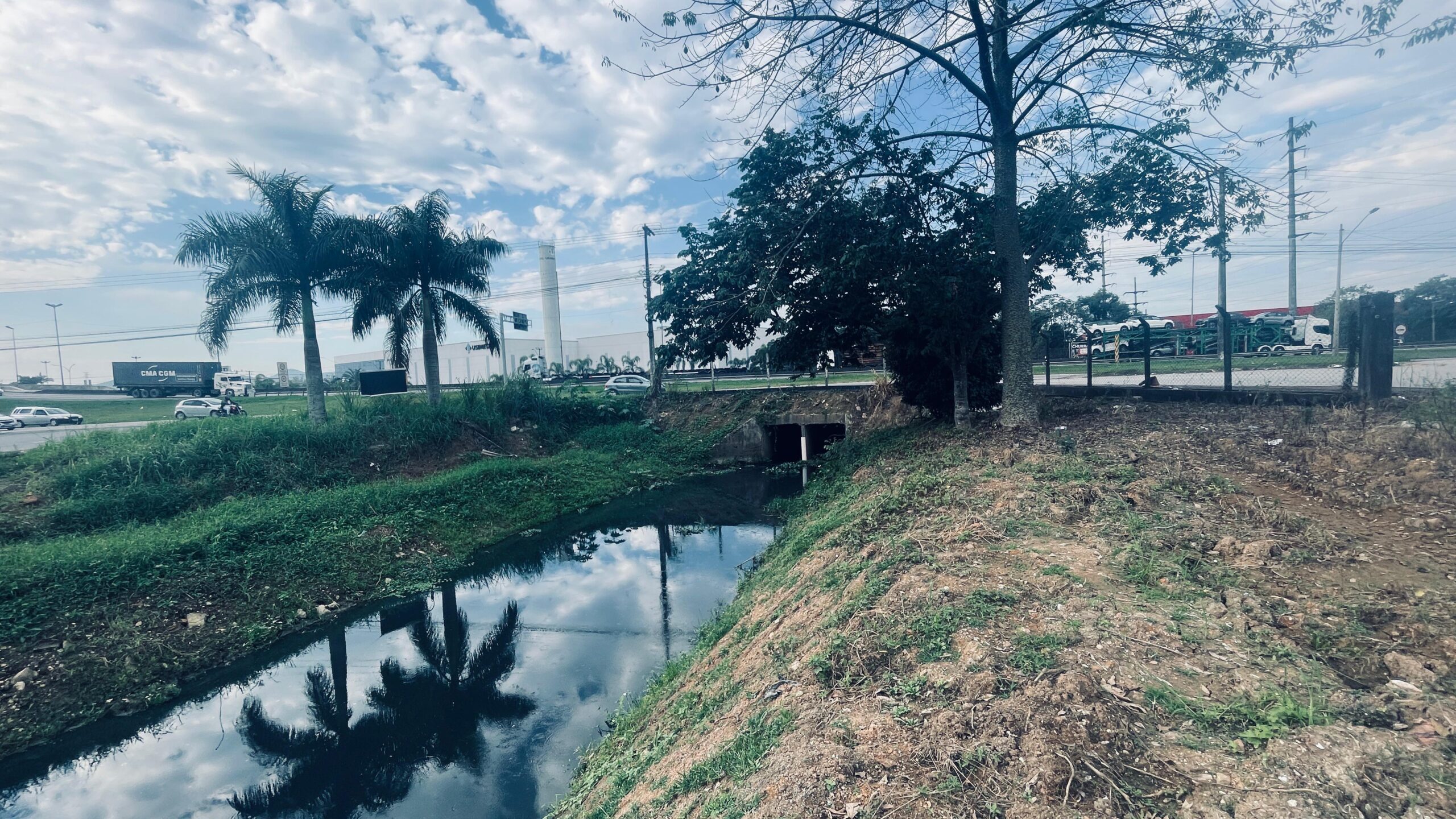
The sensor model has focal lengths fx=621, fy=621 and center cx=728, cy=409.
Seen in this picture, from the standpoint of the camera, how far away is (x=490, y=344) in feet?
70.4

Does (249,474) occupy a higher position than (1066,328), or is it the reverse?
(1066,328)

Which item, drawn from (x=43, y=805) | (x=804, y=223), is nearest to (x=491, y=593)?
(x=43, y=805)

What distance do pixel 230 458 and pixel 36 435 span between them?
456 inches

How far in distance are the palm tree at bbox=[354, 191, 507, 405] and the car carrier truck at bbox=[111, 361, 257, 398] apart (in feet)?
94.1

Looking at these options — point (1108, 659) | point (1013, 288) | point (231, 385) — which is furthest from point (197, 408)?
point (1108, 659)

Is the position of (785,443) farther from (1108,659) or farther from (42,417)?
(42,417)

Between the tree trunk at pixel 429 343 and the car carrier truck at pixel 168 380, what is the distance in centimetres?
2804

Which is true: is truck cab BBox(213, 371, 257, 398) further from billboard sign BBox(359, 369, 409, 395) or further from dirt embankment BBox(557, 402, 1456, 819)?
dirt embankment BBox(557, 402, 1456, 819)

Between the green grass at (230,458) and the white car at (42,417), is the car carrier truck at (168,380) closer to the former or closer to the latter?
the white car at (42,417)

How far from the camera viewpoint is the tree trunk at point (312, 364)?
1728 centimetres

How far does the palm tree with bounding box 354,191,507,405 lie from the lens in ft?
61.7

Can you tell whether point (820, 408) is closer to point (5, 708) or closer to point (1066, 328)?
point (1066, 328)

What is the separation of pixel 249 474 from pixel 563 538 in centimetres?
770

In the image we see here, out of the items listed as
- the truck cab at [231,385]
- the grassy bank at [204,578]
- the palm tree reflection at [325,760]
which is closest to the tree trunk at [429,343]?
the grassy bank at [204,578]
